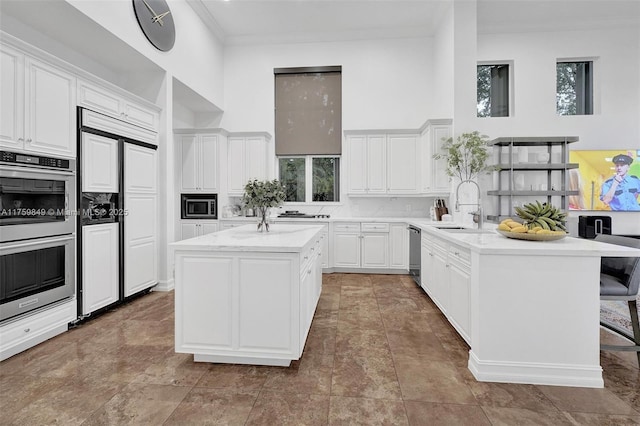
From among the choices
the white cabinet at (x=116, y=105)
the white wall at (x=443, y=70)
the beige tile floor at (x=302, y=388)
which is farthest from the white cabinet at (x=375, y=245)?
the white cabinet at (x=116, y=105)

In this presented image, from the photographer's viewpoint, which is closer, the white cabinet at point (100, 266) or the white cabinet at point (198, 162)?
the white cabinet at point (100, 266)

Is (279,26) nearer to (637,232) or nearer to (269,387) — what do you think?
(269,387)

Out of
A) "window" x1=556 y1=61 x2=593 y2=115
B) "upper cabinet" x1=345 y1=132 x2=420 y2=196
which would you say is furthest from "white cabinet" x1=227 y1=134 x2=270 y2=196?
"window" x1=556 y1=61 x2=593 y2=115

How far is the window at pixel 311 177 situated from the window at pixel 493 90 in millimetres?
2683

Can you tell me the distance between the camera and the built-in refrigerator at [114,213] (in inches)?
118

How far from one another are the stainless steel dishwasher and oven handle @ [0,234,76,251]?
3.82 m

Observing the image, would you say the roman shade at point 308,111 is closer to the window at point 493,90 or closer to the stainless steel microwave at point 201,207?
the stainless steel microwave at point 201,207

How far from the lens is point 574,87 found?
210 inches

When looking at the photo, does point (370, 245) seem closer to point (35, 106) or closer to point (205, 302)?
point (205, 302)

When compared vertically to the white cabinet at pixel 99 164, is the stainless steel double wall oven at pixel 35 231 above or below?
below

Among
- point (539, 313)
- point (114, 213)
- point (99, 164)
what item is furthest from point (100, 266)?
point (539, 313)

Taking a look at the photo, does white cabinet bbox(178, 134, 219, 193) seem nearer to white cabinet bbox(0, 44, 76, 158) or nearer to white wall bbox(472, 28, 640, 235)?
white cabinet bbox(0, 44, 76, 158)

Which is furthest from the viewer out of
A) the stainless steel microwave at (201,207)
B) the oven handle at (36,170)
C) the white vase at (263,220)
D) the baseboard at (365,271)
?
the stainless steel microwave at (201,207)

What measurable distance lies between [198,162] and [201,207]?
781 mm
